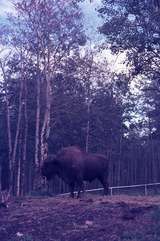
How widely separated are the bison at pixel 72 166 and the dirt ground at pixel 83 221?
4.01m

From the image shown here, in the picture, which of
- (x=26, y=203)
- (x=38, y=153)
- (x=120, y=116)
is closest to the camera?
(x=26, y=203)

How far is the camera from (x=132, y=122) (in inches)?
1800

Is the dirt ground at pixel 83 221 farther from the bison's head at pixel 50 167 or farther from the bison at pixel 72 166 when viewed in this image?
the bison's head at pixel 50 167

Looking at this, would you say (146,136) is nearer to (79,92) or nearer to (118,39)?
(79,92)

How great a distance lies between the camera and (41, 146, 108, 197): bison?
20.7 metres

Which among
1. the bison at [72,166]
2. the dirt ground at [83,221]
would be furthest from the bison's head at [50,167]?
the dirt ground at [83,221]

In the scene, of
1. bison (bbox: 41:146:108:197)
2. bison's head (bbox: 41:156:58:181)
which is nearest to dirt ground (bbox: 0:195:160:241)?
bison (bbox: 41:146:108:197)

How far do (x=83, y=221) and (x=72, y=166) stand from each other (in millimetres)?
7117

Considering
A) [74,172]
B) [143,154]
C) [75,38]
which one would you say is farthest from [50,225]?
[143,154]

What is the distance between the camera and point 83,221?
13547 mm

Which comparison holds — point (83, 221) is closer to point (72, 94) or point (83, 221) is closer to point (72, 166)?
point (72, 166)

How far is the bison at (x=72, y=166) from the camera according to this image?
67.8ft

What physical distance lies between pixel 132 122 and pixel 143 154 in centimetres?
1231

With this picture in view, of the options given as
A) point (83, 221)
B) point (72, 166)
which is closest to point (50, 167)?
point (72, 166)
